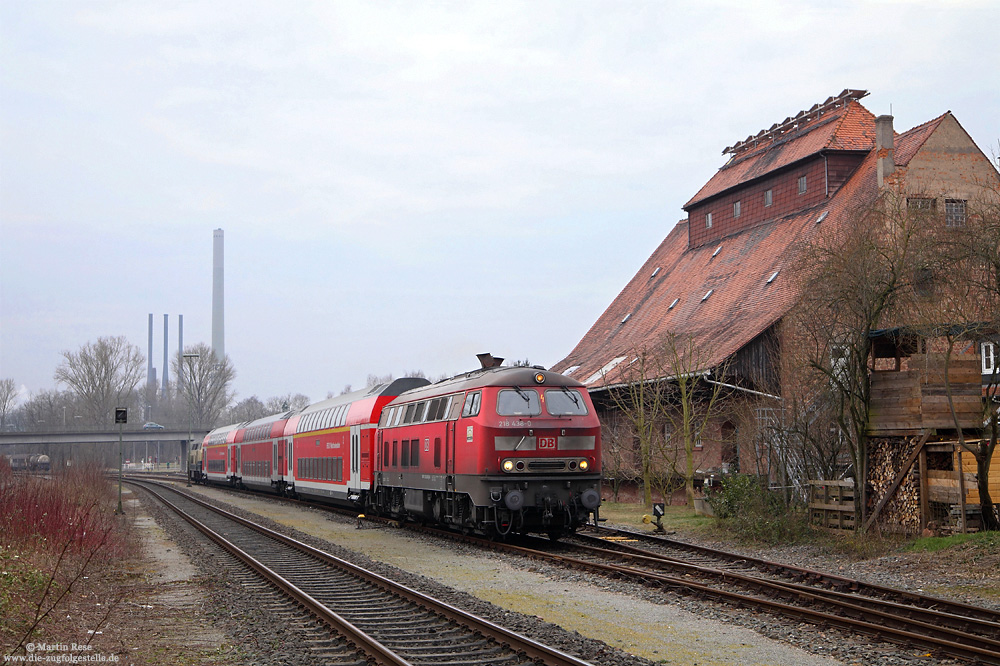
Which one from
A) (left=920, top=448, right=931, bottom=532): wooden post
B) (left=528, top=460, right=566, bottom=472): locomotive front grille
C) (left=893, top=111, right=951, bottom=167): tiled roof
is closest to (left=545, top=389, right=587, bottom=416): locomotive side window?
(left=528, top=460, right=566, bottom=472): locomotive front grille

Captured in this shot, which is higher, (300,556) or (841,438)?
(841,438)

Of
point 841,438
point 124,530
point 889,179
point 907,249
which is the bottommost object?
point 124,530

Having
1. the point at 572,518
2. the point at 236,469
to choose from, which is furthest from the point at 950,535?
the point at 236,469

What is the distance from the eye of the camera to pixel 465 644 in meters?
9.77

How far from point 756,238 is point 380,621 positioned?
3209cm

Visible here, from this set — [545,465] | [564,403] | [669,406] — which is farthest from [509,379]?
[669,406]

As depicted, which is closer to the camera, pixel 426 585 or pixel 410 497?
pixel 426 585

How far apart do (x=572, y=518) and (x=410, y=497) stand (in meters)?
5.71

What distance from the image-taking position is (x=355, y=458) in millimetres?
28312

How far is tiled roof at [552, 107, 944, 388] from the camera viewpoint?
32719mm

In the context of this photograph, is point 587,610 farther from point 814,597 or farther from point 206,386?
point 206,386

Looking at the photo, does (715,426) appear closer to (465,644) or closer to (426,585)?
(426,585)

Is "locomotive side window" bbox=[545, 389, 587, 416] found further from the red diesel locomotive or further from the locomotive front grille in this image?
the locomotive front grille

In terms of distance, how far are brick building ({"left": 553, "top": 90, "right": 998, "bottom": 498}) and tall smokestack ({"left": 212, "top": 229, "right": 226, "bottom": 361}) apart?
116 meters
